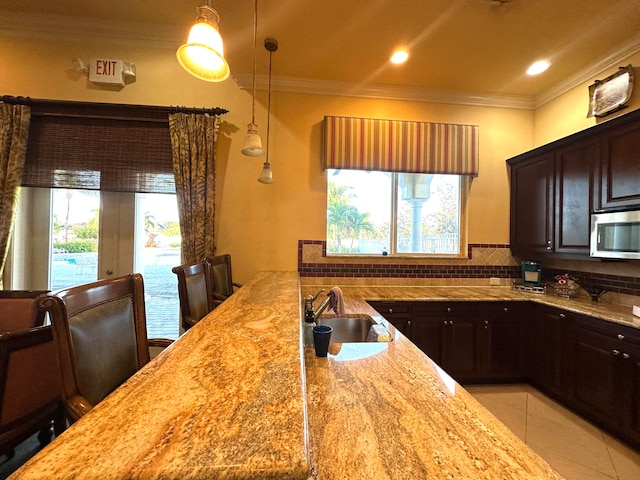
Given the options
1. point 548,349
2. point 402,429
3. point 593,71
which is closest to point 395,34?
point 593,71

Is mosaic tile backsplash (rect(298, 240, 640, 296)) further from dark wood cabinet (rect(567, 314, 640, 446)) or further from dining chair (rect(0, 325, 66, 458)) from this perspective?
dining chair (rect(0, 325, 66, 458))

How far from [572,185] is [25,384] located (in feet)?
13.0

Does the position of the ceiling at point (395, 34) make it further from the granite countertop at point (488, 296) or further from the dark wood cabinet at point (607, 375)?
the dark wood cabinet at point (607, 375)

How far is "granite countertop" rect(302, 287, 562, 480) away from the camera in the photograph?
2.06 feet

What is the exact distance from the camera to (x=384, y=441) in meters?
0.71

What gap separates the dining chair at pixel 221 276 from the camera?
239cm

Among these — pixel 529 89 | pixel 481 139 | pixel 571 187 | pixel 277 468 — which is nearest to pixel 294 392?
pixel 277 468

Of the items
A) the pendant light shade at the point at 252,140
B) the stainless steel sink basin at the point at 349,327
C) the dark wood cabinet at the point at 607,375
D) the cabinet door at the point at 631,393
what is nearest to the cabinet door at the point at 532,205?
the dark wood cabinet at the point at 607,375

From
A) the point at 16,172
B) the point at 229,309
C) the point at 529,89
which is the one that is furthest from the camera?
the point at 529,89

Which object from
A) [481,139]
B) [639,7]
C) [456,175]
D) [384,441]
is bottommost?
[384,441]

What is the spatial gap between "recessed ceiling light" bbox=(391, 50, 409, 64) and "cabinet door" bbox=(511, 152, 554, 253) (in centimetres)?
164

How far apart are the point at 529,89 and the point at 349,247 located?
2.57 metres

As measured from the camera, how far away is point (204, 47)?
1.17 metres

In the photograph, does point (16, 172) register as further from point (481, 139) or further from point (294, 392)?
point (481, 139)
